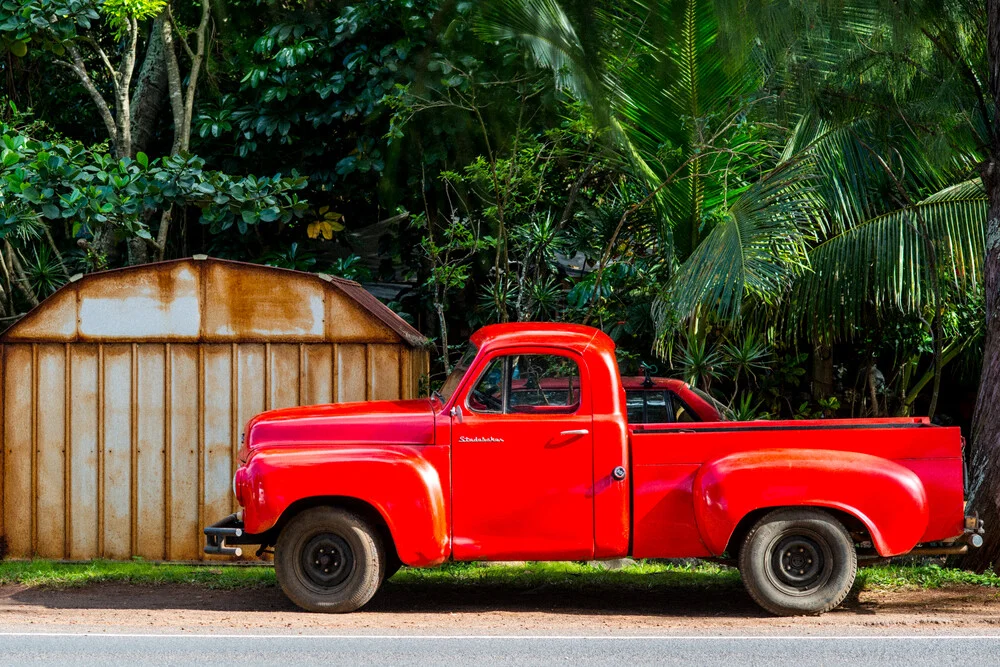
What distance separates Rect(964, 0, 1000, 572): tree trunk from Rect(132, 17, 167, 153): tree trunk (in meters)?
9.79

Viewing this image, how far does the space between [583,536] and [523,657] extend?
1424mm

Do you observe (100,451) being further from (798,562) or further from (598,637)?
(798,562)

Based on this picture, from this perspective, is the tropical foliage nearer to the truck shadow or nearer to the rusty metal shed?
the rusty metal shed

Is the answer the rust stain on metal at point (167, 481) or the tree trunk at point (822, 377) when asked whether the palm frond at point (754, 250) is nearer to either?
the tree trunk at point (822, 377)

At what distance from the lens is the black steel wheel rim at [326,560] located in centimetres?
750

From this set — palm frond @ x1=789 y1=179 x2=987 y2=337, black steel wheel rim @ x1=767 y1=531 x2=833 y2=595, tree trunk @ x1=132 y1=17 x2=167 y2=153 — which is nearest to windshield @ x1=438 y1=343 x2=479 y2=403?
black steel wheel rim @ x1=767 y1=531 x2=833 y2=595

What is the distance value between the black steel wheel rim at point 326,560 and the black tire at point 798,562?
2.64 metres

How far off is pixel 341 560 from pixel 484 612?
3.41ft

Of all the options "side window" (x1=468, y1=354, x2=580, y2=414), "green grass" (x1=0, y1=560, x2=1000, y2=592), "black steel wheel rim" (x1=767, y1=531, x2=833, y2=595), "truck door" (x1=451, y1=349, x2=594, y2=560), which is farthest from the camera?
"green grass" (x1=0, y1=560, x2=1000, y2=592)

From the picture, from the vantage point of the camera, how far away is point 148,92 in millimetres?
14133

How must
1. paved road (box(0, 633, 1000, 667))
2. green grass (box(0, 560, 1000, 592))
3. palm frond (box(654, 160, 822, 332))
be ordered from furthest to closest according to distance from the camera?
palm frond (box(654, 160, 822, 332)) < green grass (box(0, 560, 1000, 592)) < paved road (box(0, 633, 1000, 667))

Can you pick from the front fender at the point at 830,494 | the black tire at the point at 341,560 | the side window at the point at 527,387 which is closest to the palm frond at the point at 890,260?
the front fender at the point at 830,494

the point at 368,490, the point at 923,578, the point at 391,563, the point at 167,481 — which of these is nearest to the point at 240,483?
the point at 368,490

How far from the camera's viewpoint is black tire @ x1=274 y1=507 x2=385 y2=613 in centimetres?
743
